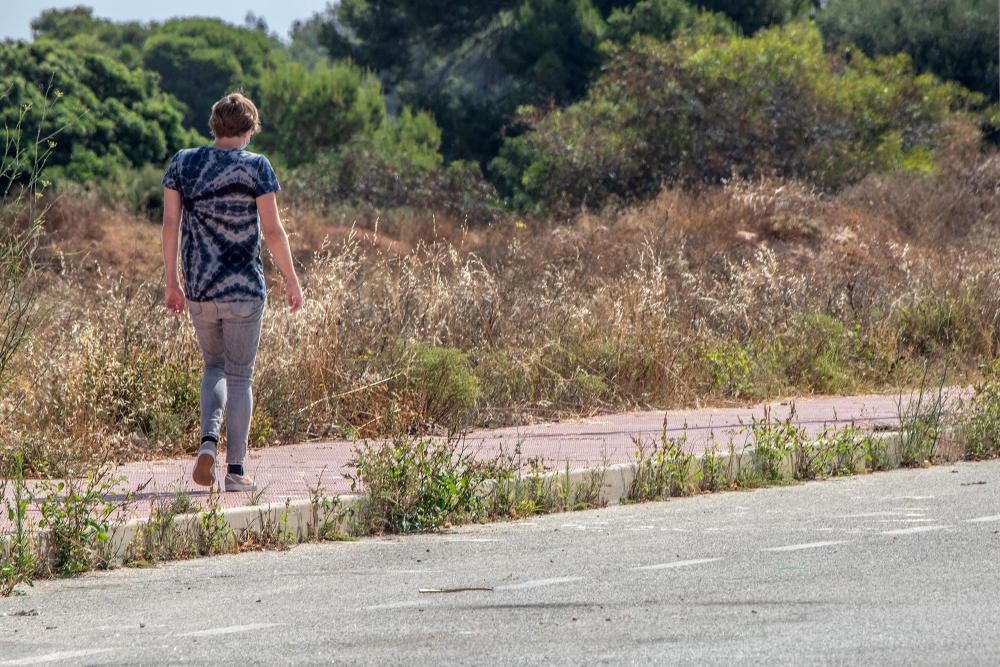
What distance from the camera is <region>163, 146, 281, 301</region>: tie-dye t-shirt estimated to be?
8.42m

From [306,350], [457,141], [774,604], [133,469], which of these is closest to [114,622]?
[774,604]

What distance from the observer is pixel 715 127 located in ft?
104

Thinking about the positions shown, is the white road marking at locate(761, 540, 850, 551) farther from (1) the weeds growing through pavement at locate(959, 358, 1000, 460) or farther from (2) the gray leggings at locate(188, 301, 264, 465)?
(1) the weeds growing through pavement at locate(959, 358, 1000, 460)

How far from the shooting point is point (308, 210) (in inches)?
1254

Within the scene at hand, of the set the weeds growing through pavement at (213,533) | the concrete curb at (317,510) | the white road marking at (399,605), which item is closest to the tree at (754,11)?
the concrete curb at (317,510)

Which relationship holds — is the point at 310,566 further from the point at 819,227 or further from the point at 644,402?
the point at 819,227

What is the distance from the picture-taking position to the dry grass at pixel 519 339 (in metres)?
Result: 10.7

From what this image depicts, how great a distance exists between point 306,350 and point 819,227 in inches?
611

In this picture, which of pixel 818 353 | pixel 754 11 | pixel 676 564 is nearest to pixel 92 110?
pixel 754 11

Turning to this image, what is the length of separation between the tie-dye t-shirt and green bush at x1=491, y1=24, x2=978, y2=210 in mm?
22414

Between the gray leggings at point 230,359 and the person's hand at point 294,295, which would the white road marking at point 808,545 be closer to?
the person's hand at point 294,295

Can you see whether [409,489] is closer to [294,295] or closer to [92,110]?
[294,295]

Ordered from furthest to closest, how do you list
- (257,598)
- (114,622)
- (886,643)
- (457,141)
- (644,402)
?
(457,141) → (644,402) → (257,598) → (114,622) → (886,643)

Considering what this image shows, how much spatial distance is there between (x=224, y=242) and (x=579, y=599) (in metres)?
3.24
